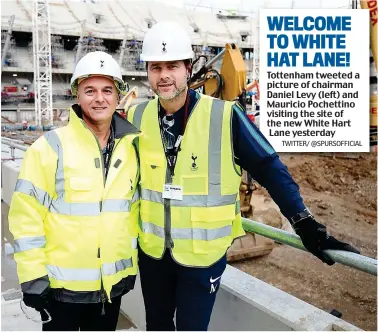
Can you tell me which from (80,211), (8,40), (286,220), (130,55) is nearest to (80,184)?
(80,211)

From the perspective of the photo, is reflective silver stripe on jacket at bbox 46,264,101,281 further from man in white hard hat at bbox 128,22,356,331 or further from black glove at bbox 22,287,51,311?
man in white hard hat at bbox 128,22,356,331

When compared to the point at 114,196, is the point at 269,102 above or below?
above

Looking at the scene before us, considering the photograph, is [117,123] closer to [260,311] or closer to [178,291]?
[178,291]

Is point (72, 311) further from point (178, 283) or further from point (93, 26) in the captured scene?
point (93, 26)

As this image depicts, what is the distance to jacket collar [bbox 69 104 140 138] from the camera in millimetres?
2199

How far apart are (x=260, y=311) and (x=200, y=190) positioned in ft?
3.08

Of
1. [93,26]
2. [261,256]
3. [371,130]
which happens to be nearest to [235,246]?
[261,256]

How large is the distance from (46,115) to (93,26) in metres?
15.6

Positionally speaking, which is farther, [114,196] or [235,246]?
[235,246]

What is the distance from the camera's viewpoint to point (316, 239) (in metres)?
2.00

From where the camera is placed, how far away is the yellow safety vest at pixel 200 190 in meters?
2.16

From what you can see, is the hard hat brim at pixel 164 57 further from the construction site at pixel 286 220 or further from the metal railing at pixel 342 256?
the metal railing at pixel 342 256

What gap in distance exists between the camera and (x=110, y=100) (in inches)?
88.0

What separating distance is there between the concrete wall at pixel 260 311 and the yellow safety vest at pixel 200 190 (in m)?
0.60
